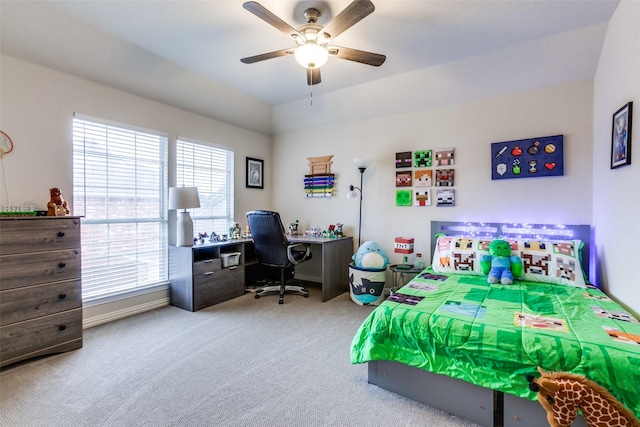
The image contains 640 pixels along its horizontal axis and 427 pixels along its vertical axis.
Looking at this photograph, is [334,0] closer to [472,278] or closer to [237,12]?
[237,12]

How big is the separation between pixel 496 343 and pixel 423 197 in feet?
7.80

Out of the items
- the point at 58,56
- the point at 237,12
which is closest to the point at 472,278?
the point at 237,12

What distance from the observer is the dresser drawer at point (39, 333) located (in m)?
2.14

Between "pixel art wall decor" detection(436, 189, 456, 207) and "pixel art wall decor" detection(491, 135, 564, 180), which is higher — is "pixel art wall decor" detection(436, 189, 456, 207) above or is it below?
below

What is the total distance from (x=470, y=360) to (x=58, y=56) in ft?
12.7

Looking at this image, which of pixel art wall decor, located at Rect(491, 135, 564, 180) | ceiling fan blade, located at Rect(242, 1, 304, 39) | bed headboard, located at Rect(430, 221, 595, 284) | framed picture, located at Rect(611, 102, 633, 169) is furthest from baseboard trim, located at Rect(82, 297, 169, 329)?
framed picture, located at Rect(611, 102, 633, 169)

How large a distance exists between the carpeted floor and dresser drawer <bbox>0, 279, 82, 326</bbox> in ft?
1.23

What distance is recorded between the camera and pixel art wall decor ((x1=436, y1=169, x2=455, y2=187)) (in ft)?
11.7

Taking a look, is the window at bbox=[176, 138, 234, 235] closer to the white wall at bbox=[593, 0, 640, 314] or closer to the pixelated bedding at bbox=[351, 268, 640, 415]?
the pixelated bedding at bbox=[351, 268, 640, 415]

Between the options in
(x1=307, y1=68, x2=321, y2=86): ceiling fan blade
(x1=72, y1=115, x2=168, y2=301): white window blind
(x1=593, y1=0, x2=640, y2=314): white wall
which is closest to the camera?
(x1=593, y1=0, x2=640, y2=314): white wall

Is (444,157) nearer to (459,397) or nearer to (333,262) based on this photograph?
(333,262)

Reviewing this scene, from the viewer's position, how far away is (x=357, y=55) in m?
2.29

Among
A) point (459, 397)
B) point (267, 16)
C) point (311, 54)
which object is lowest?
point (459, 397)

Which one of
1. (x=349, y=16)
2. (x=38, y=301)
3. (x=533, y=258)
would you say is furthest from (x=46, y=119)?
(x=533, y=258)
